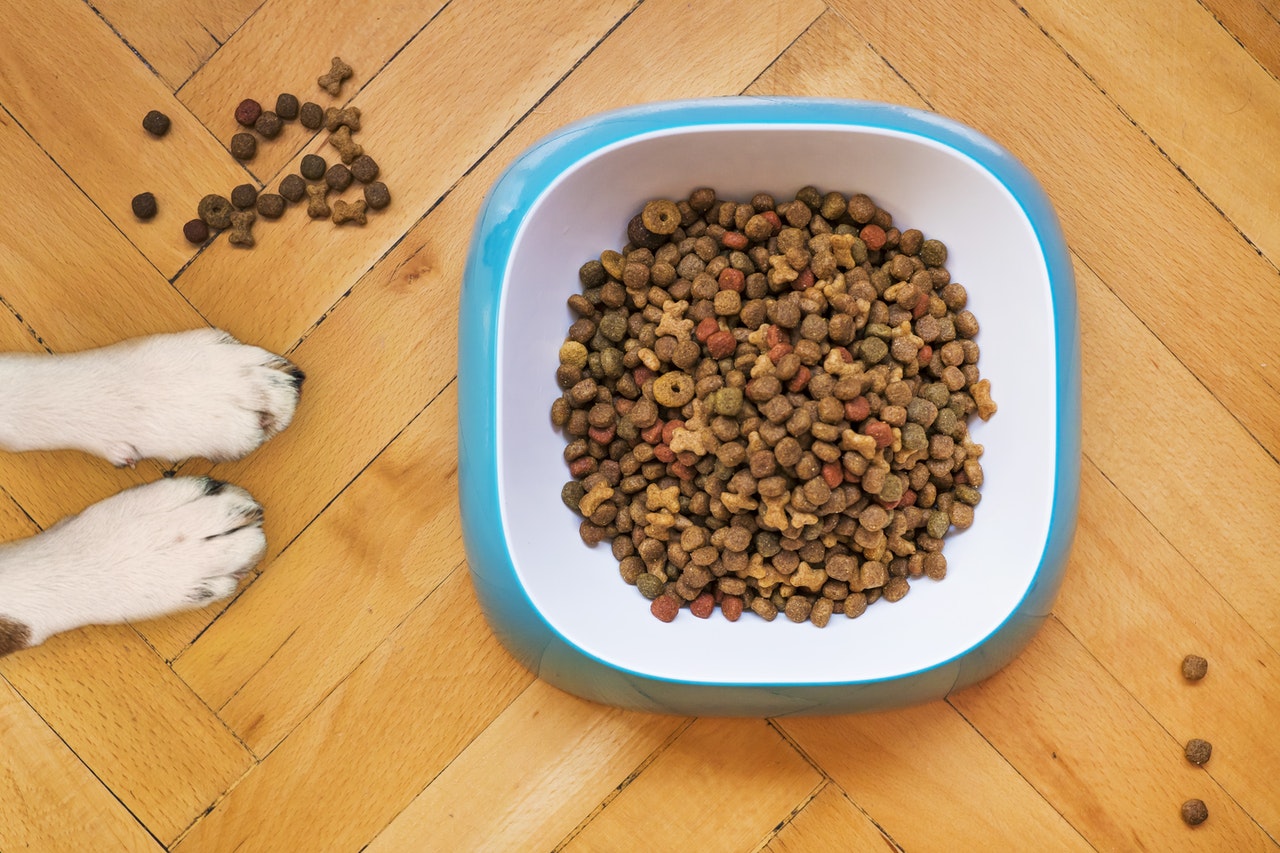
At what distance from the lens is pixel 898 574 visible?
884mm

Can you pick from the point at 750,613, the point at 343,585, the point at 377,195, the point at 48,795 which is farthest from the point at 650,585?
the point at 48,795

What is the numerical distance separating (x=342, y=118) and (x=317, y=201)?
9cm

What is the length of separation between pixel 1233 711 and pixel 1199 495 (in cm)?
25

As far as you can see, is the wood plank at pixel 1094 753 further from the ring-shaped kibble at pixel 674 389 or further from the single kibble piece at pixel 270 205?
the single kibble piece at pixel 270 205

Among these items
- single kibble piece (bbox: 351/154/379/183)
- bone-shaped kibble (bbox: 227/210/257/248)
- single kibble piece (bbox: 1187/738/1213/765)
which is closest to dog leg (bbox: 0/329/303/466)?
bone-shaped kibble (bbox: 227/210/257/248)

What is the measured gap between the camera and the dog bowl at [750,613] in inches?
Result: 31.8

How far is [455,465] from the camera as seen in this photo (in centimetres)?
95

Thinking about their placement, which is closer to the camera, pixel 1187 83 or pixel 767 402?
pixel 767 402

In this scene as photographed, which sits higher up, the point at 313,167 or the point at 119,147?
the point at 119,147

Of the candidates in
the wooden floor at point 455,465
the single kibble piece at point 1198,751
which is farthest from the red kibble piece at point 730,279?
the single kibble piece at point 1198,751

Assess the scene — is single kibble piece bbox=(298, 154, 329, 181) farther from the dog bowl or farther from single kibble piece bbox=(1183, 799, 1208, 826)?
single kibble piece bbox=(1183, 799, 1208, 826)

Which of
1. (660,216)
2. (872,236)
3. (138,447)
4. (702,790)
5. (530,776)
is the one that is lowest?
(702,790)

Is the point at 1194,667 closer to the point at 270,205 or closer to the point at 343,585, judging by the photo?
the point at 343,585

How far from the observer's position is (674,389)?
85 centimetres
